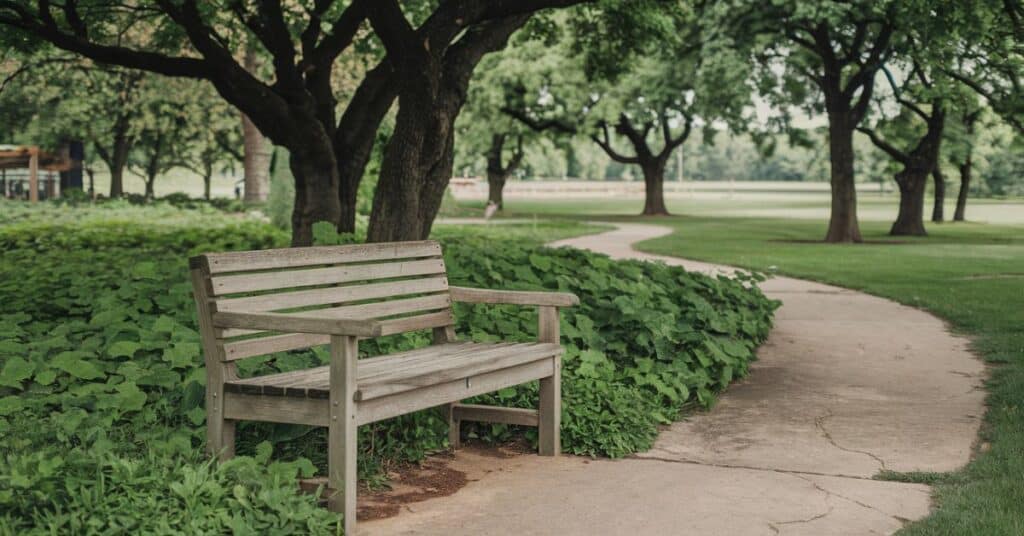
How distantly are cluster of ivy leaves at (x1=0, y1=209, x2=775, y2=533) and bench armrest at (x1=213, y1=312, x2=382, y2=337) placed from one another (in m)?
0.50

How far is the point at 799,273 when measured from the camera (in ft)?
57.1

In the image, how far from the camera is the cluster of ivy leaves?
404 centimetres

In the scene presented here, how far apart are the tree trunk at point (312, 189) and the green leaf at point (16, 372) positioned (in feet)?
24.3

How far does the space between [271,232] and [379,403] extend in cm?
1572

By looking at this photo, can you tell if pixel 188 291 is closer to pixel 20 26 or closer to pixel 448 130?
pixel 448 130

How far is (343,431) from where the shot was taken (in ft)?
14.4

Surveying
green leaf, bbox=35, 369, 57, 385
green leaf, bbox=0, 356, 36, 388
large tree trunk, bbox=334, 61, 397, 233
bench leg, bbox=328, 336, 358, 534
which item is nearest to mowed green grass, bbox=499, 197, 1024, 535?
bench leg, bbox=328, 336, 358, 534

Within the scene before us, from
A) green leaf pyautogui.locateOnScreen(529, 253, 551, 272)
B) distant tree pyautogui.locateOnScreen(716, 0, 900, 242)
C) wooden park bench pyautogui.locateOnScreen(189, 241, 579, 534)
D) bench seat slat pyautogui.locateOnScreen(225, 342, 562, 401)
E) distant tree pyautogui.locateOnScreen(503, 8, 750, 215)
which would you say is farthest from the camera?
distant tree pyautogui.locateOnScreen(503, 8, 750, 215)

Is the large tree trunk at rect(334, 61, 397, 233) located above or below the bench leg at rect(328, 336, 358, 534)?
above

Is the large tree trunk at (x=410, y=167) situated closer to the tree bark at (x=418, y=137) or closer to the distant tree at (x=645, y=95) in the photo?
the tree bark at (x=418, y=137)

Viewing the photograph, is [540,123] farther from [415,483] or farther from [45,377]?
[415,483]

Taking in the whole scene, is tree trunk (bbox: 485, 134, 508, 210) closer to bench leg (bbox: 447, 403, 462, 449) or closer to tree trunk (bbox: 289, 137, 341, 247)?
tree trunk (bbox: 289, 137, 341, 247)

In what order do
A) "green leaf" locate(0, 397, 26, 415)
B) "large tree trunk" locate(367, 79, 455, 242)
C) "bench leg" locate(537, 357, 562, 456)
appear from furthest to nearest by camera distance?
"large tree trunk" locate(367, 79, 455, 242) < "bench leg" locate(537, 357, 562, 456) < "green leaf" locate(0, 397, 26, 415)

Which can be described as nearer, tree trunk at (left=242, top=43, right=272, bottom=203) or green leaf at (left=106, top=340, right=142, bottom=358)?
green leaf at (left=106, top=340, right=142, bottom=358)
